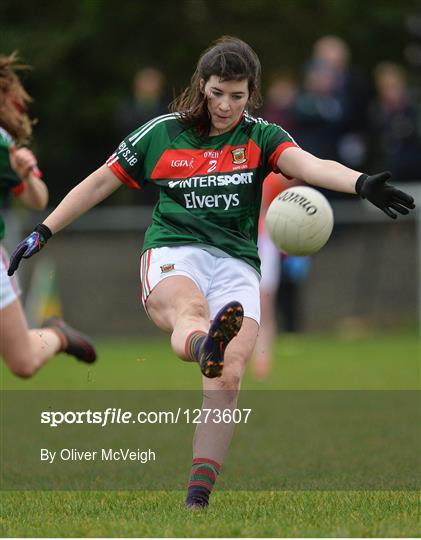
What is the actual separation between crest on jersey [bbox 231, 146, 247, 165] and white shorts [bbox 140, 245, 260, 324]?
0.47 m

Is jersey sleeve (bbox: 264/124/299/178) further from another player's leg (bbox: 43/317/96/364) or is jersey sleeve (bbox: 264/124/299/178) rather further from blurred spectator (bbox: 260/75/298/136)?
blurred spectator (bbox: 260/75/298/136)

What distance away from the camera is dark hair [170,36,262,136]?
19.9ft

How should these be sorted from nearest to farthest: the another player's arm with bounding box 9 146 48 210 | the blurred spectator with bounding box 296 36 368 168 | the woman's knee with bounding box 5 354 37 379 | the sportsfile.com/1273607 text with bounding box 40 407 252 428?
the woman's knee with bounding box 5 354 37 379 < the another player's arm with bounding box 9 146 48 210 < the sportsfile.com/1273607 text with bounding box 40 407 252 428 < the blurred spectator with bounding box 296 36 368 168

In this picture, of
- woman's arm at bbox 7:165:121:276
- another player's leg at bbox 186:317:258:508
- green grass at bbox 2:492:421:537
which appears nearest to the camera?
green grass at bbox 2:492:421:537

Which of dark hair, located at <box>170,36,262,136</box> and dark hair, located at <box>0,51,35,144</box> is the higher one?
dark hair, located at <box>170,36,262,136</box>

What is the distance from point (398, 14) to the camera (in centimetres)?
1883

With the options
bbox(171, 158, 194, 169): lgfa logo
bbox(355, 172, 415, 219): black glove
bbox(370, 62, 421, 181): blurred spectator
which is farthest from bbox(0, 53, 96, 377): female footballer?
→ bbox(370, 62, 421, 181): blurred spectator

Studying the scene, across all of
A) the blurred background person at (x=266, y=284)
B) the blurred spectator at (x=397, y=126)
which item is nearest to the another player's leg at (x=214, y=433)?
the blurred background person at (x=266, y=284)

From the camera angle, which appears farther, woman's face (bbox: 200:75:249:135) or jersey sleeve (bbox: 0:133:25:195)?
jersey sleeve (bbox: 0:133:25:195)

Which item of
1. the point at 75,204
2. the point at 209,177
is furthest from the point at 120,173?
the point at 209,177

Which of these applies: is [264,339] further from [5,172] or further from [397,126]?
[5,172]

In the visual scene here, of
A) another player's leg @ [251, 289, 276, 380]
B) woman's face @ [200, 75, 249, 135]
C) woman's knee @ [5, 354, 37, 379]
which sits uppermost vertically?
woman's face @ [200, 75, 249, 135]

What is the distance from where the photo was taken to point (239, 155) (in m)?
6.23

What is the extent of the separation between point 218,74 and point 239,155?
0.42 meters
